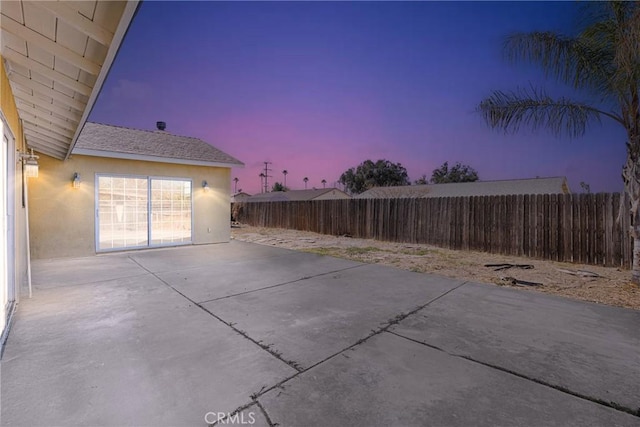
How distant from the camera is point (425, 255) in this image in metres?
8.32

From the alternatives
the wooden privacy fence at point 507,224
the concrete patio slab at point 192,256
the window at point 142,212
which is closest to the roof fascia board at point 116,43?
the concrete patio slab at point 192,256

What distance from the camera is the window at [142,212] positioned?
26.3ft

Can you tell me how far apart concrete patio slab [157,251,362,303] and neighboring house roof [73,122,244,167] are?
4.08 meters

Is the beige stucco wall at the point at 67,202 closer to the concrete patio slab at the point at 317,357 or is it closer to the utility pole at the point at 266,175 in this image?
the concrete patio slab at the point at 317,357

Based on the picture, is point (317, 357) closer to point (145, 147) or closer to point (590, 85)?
point (590, 85)

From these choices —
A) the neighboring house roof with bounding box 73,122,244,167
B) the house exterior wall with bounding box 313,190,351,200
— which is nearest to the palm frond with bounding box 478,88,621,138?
the neighboring house roof with bounding box 73,122,244,167

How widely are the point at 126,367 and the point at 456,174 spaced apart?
39571 mm

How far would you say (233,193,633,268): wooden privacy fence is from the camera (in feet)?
21.7

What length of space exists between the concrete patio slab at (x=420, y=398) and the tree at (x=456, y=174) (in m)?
37.7

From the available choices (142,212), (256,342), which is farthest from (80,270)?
(256,342)

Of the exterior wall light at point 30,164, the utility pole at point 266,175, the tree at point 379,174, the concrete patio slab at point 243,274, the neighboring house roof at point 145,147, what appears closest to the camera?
the concrete patio slab at point 243,274

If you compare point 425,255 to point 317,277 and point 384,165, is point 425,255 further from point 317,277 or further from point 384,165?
point 384,165

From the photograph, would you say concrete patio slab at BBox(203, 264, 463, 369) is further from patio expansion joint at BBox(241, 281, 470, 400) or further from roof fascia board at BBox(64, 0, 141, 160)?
roof fascia board at BBox(64, 0, 141, 160)

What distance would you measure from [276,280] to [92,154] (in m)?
6.28
